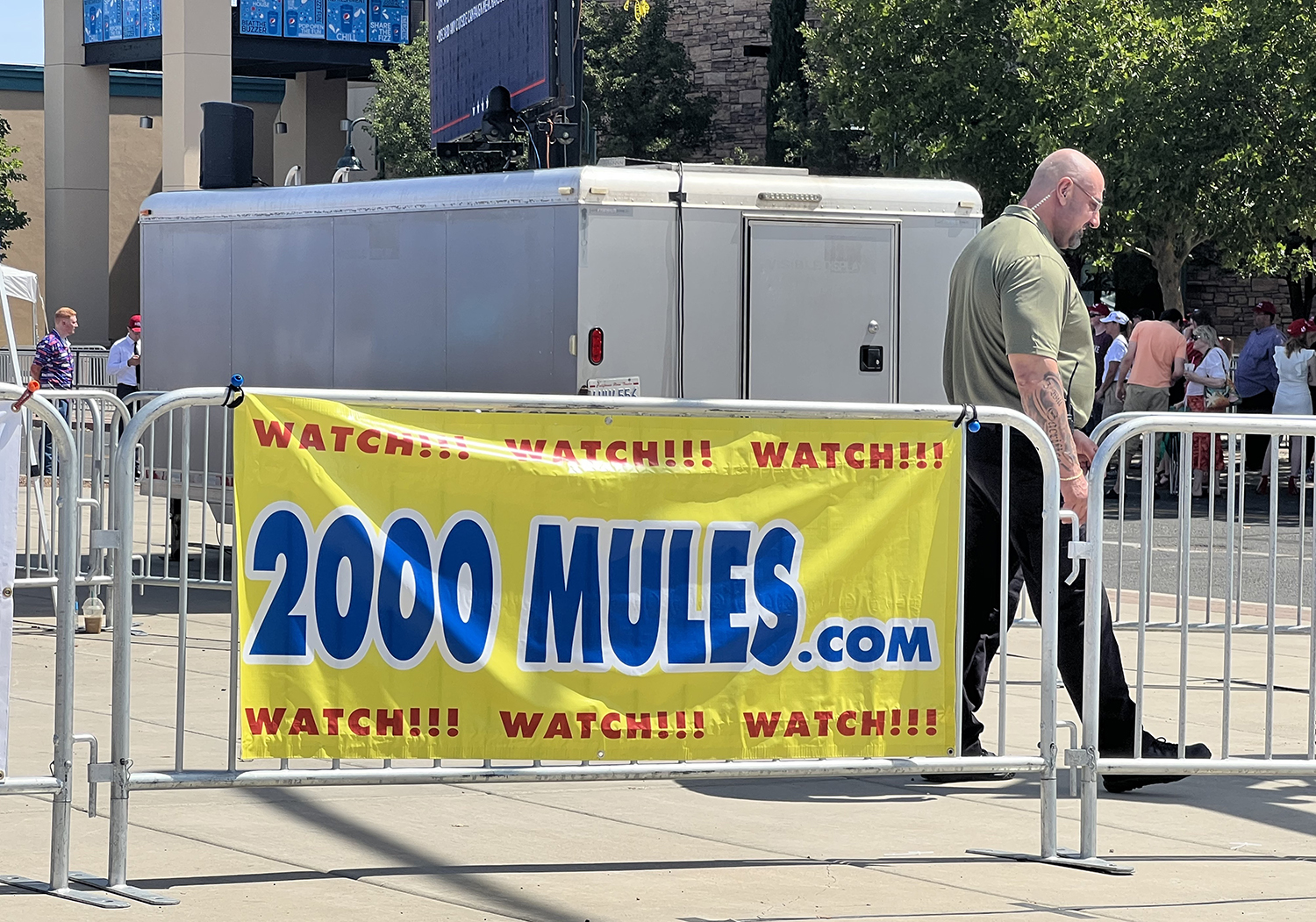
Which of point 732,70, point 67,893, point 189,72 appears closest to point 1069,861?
point 67,893

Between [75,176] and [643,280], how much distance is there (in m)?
34.5

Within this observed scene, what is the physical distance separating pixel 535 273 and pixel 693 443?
18.5ft

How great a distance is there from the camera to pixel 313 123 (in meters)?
47.2

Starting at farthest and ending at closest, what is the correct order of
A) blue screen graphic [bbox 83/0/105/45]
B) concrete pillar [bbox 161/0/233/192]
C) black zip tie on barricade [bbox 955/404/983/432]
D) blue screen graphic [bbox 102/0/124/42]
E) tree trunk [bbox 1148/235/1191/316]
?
blue screen graphic [bbox 83/0/105/45] < blue screen graphic [bbox 102/0/124/42] < concrete pillar [bbox 161/0/233/192] < tree trunk [bbox 1148/235/1191/316] < black zip tie on barricade [bbox 955/404/983/432]

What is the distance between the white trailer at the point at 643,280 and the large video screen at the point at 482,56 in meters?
5.74

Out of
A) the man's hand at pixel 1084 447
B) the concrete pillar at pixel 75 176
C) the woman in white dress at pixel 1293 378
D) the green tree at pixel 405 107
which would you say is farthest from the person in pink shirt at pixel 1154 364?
the concrete pillar at pixel 75 176

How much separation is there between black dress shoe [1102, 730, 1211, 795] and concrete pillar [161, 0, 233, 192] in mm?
28950

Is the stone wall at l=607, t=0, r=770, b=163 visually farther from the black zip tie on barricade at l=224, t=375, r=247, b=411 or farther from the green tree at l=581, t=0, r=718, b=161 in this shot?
the black zip tie on barricade at l=224, t=375, r=247, b=411

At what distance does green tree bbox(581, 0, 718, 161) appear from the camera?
49.6 m

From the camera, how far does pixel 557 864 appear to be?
534 centimetres

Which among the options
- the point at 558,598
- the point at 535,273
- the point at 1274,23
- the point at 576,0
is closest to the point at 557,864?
the point at 558,598

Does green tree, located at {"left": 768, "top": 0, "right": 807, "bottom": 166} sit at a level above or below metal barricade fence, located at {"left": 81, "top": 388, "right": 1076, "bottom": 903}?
above

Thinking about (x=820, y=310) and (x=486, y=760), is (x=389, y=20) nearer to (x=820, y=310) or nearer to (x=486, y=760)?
(x=820, y=310)

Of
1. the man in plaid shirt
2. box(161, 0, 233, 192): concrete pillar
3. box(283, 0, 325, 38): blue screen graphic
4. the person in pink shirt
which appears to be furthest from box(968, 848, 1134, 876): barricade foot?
box(283, 0, 325, 38): blue screen graphic
